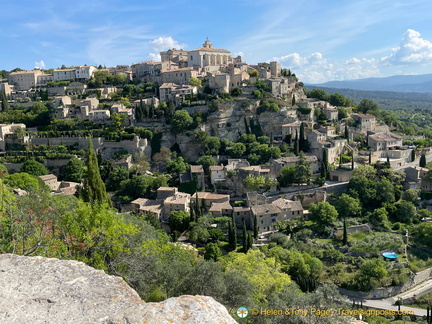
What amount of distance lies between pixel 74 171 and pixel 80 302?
157 feet

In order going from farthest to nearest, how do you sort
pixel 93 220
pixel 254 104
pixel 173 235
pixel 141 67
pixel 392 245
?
pixel 141 67, pixel 254 104, pixel 173 235, pixel 392 245, pixel 93 220

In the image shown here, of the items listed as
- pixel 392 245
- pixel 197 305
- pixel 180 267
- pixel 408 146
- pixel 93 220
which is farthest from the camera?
pixel 408 146

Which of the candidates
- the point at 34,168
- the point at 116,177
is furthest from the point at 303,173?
the point at 34,168

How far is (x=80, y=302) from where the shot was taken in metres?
5.27

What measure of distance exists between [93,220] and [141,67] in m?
73.6

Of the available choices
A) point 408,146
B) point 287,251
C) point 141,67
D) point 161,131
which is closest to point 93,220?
point 287,251

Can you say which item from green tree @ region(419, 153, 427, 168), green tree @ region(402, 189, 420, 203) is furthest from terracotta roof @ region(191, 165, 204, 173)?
green tree @ region(419, 153, 427, 168)

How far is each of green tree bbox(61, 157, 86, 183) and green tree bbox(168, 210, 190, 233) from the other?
18420 millimetres

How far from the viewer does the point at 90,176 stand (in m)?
30.5

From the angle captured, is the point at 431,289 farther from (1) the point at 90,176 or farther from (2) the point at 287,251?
(1) the point at 90,176

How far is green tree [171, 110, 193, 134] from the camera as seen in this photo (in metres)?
55.8

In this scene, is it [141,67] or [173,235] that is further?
[141,67]

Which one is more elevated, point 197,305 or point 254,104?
point 254,104

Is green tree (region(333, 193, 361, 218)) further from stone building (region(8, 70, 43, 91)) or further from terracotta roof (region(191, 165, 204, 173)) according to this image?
stone building (region(8, 70, 43, 91))
